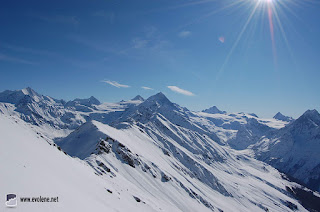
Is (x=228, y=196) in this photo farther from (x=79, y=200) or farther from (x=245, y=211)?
(x=79, y=200)

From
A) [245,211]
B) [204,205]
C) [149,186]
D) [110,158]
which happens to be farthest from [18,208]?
[245,211]

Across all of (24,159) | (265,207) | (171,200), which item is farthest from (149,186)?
(265,207)

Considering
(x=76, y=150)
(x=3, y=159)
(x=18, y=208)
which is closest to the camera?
(x=18, y=208)

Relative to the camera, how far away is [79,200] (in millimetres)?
24500

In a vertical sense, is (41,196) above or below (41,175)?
below

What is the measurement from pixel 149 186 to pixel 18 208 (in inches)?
3246

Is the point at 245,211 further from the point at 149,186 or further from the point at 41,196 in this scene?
the point at 41,196

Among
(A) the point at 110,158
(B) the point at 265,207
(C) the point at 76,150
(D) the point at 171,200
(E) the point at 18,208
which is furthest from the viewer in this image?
(B) the point at 265,207

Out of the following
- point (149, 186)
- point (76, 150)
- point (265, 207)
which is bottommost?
point (265, 207)

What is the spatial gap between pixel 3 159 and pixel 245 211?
185183 millimetres

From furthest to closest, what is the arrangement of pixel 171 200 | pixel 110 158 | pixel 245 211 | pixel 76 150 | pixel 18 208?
pixel 245 211, pixel 76 150, pixel 171 200, pixel 110 158, pixel 18 208

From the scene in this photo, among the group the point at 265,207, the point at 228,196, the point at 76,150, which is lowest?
the point at 265,207

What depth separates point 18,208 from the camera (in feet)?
A: 54.2

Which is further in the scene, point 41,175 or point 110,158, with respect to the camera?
point 110,158
